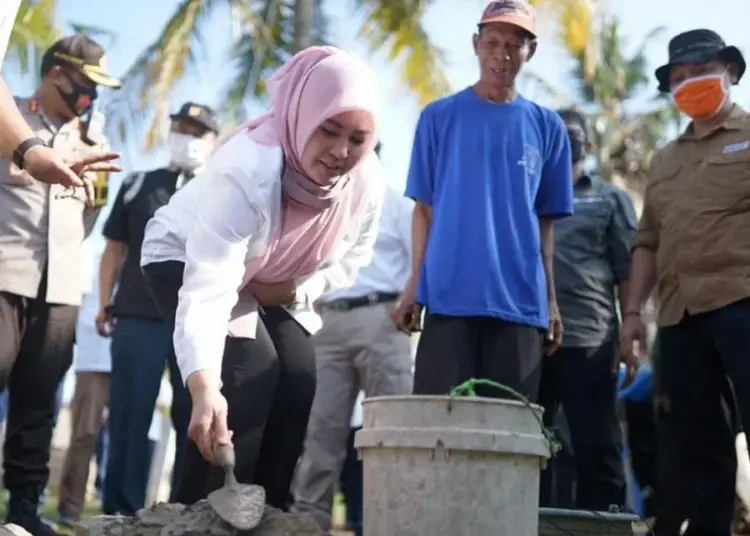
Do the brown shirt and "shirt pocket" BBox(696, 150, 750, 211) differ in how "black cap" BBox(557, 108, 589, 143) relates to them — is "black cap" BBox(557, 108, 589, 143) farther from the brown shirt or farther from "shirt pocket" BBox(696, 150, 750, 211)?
"shirt pocket" BBox(696, 150, 750, 211)

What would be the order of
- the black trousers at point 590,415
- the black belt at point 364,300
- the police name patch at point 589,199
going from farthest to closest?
the black belt at point 364,300 → the police name patch at point 589,199 → the black trousers at point 590,415

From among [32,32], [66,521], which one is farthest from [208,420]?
[32,32]

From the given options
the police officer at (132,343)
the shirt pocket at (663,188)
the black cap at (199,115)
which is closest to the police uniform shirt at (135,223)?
the police officer at (132,343)

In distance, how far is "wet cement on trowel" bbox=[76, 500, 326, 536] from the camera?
121 inches

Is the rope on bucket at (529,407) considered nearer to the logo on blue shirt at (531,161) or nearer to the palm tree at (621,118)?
the logo on blue shirt at (531,161)

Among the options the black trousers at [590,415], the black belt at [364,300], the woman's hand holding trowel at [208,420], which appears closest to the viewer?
the woman's hand holding trowel at [208,420]

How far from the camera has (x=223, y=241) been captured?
3254mm

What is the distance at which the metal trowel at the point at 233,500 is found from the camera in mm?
3008

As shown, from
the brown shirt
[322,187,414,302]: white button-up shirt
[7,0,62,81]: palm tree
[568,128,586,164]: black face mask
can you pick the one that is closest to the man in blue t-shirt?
the brown shirt

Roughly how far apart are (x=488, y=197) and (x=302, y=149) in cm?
97

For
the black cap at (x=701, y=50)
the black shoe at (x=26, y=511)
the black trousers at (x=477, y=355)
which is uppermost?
the black cap at (x=701, y=50)

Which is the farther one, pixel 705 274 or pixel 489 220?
pixel 705 274

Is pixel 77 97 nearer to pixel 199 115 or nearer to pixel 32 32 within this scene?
pixel 199 115

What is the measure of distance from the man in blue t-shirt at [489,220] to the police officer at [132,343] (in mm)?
1733
